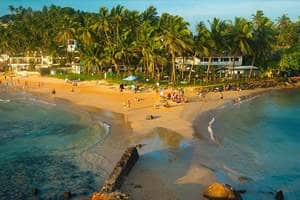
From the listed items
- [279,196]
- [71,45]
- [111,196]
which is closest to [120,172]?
[111,196]

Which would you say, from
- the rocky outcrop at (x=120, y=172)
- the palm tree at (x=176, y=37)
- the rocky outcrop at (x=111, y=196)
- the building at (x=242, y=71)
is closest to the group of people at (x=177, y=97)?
the palm tree at (x=176, y=37)

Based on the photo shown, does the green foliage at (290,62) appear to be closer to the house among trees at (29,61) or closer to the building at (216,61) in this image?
the building at (216,61)

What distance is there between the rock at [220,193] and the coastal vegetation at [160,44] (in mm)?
41224

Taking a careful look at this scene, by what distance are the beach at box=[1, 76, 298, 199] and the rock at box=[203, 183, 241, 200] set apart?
32.8 inches

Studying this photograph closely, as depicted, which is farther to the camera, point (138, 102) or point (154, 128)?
point (138, 102)

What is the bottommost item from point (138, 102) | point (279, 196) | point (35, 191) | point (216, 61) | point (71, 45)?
point (35, 191)

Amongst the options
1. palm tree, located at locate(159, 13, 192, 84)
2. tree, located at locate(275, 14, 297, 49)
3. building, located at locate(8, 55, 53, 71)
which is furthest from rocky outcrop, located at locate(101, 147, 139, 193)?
tree, located at locate(275, 14, 297, 49)

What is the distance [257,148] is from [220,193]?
12988 mm

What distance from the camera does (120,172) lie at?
90.7ft

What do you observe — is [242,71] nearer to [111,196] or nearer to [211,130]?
[211,130]

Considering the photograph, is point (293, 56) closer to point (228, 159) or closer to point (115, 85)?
point (115, 85)

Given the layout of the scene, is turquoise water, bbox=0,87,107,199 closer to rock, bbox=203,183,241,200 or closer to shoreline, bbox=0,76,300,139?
shoreline, bbox=0,76,300,139

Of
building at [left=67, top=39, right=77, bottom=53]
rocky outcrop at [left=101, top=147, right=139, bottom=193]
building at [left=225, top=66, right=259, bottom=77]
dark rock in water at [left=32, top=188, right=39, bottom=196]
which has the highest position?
building at [left=67, top=39, right=77, bottom=53]

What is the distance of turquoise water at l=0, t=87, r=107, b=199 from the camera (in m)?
28.5
